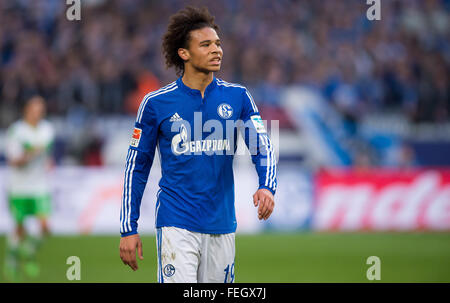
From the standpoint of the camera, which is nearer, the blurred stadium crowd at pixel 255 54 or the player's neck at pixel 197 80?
the player's neck at pixel 197 80

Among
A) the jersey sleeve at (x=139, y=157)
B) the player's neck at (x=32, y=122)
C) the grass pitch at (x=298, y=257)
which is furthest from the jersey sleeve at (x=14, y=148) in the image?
the jersey sleeve at (x=139, y=157)

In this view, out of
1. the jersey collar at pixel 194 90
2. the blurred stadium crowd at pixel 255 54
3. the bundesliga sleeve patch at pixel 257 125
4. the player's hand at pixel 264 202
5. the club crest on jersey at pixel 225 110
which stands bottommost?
the player's hand at pixel 264 202

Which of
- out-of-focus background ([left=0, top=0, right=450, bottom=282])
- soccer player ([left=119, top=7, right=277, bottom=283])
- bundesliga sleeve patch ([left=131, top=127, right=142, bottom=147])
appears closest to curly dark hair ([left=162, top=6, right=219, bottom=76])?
soccer player ([left=119, top=7, right=277, bottom=283])

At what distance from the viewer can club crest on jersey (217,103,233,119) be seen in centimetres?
453

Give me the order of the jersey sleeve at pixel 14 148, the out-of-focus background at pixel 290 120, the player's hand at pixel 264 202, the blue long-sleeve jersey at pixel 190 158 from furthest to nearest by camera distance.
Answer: the out-of-focus background at pixel 290 120 < the jersey sleeve at pixel 14 148 < the blue long-sleeve jersey at pixel 190 158 < the player's hand at pixel 264 202

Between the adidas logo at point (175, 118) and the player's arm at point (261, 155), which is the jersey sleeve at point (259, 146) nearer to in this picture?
the player's arm at point (261, 155)

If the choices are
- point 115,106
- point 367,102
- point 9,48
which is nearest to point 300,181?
point 367,102

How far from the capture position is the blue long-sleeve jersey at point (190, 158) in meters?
4.43

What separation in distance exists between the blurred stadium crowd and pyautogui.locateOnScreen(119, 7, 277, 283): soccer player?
1143 cm

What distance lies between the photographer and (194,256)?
436 cm

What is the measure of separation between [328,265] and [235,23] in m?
10.8

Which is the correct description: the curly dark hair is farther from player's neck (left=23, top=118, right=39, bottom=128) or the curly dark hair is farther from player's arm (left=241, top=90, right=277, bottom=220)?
player's neck (left=23, top=118, right=39, bottom=128)

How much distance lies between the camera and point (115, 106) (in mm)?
15891

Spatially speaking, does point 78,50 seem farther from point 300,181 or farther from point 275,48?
point 300,181
